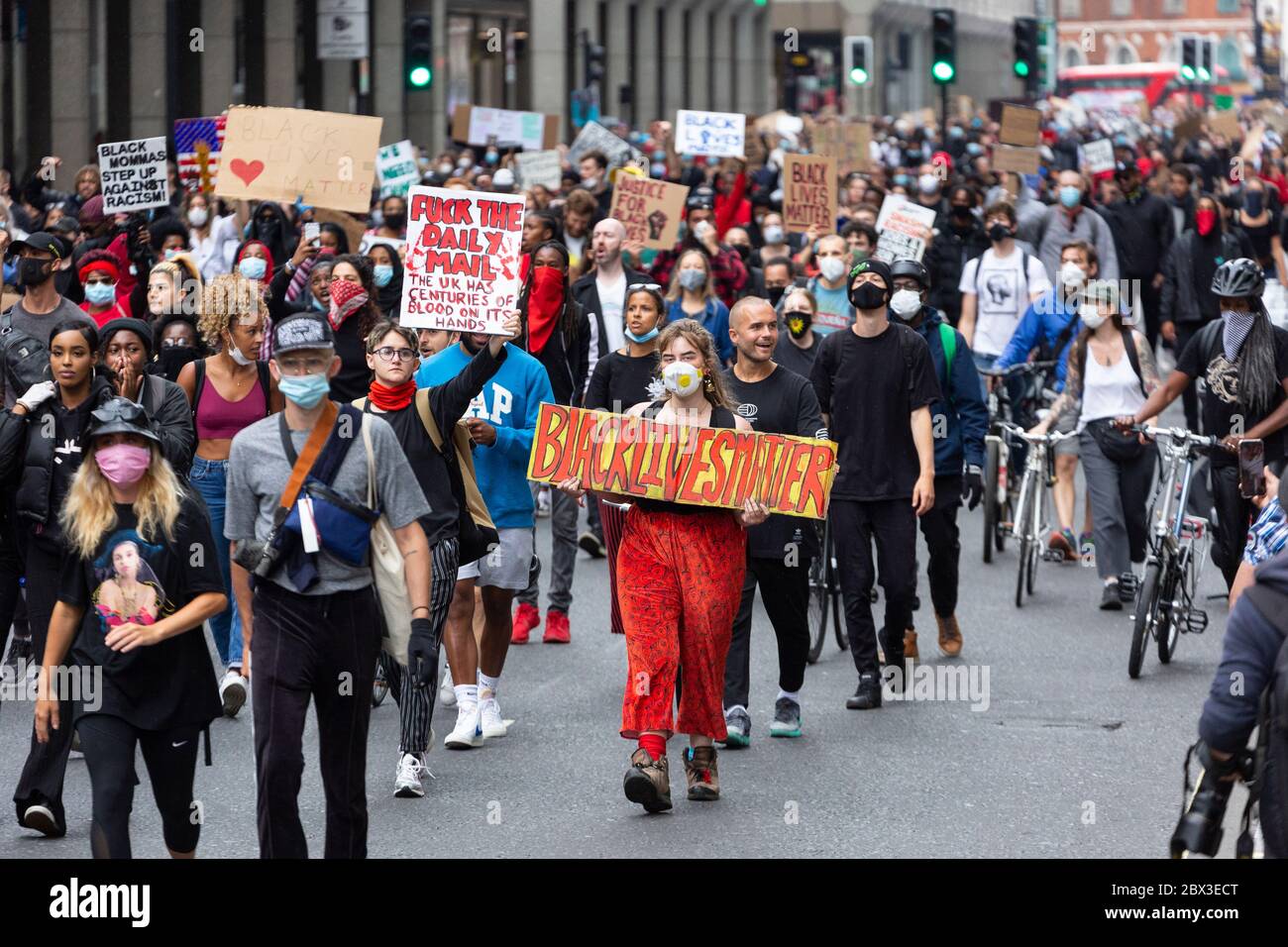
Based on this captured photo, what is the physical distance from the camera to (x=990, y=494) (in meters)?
13.5

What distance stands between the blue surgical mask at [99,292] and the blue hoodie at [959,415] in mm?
3929

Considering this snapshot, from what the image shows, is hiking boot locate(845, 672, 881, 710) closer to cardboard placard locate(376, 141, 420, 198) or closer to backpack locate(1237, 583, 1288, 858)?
backpack locate(1237, 583, 1288, 858)

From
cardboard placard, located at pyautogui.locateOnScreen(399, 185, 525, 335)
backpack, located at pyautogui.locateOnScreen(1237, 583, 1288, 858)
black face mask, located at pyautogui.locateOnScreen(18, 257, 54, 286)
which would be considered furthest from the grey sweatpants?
backpack, located at pyautogui.locateOnScreen(1237, 583, 1288, 858)

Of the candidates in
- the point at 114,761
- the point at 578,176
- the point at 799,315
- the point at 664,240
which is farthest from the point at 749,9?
the point at 114,761

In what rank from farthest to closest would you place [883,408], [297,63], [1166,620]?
[297,63] → [1166,620] → [883,408]

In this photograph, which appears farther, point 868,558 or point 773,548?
point 868,558

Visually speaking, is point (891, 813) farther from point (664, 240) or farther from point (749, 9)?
point (749, 9)

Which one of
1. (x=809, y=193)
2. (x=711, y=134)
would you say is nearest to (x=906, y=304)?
(x=809, y=193)

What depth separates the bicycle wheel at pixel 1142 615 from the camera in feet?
33.2

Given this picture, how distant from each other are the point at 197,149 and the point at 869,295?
965cm

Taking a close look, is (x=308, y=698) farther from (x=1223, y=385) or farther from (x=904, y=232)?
(x=904, y=232)

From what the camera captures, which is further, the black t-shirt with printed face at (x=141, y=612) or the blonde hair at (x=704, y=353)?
the blonde hair at (x=704, y=353)

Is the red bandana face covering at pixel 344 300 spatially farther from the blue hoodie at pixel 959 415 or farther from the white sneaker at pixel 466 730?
the blue hoodie at pixel 959 415

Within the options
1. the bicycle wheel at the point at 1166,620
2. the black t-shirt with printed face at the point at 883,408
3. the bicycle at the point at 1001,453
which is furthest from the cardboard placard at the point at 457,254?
the bicycle at the point at 1001,453
